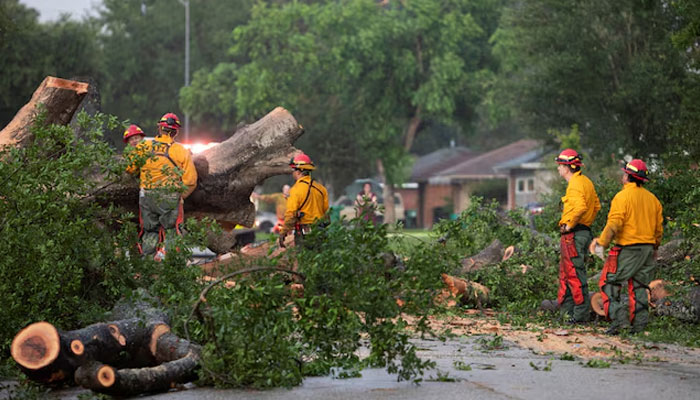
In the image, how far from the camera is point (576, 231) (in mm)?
11820

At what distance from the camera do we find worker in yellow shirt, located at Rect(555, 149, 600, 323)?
11.7 meters

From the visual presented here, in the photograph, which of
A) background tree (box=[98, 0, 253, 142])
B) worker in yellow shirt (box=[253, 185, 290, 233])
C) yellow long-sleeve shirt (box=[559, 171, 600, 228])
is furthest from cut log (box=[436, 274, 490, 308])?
background tree (box=[98, 0, 253, 142])

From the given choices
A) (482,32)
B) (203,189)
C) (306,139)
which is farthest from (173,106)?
(203,189)

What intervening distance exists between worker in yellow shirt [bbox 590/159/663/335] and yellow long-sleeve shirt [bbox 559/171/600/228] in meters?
0.56

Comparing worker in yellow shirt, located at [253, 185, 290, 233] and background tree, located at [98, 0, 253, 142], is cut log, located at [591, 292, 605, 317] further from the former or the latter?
background tree, located at [98, 0, 253, 142]

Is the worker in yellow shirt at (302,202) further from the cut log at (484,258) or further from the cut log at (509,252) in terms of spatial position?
the cut log at (509,252)

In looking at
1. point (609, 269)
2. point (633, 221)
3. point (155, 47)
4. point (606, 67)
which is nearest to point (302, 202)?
point (609, 269)

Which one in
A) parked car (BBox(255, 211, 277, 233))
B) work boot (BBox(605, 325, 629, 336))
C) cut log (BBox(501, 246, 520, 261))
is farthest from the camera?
parked car (BBox(255, 211, 277, 233))

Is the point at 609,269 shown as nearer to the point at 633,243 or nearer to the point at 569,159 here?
the point at 633,243

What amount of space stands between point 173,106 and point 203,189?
54949 mm

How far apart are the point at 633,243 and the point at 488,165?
200ft

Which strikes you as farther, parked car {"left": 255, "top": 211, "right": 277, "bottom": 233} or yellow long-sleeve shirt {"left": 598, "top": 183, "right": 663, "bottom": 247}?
parked car {"left": 255, "top": 211, "right": 277, "bottom": 233}

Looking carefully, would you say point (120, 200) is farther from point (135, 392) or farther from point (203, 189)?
point (135, 392)

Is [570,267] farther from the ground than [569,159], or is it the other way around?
[569,159]
